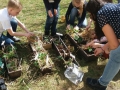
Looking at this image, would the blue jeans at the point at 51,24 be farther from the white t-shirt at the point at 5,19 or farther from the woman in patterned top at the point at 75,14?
the white t-shirt at the point at 5,19

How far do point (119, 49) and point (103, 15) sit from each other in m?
0.45

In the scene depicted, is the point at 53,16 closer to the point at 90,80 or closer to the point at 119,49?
the point at 90,80

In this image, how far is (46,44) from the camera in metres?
3.64

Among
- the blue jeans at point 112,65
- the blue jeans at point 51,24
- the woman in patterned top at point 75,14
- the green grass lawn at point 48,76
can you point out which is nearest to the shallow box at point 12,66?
the green grass lawn at point 48,76

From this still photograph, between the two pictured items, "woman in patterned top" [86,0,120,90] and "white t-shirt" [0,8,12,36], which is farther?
"white t-shirt" [0,8,12,36]

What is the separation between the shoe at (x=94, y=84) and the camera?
2820 millimetres

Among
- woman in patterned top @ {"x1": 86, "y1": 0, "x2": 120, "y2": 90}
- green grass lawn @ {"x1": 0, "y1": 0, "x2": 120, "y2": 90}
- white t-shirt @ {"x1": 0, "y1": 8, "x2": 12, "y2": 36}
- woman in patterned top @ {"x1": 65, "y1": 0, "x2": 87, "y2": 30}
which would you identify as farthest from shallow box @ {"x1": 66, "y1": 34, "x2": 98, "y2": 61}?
white t-shirt @ {"x1": 0, "y1": 8, "x2": 12, "y2": 36}

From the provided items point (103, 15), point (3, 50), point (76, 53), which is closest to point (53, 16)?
point (76, 53)

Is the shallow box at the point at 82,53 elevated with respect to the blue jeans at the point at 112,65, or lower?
lower

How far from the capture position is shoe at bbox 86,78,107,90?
111 inches

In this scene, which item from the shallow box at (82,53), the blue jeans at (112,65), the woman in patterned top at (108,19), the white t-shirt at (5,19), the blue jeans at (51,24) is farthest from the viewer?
the blue jeans at (51,24)

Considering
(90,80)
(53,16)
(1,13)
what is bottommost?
(90,80)

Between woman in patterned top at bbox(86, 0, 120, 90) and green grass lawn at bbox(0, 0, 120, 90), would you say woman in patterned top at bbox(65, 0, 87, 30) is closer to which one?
green grass lawn at bbox(0, 0, 120, 90)

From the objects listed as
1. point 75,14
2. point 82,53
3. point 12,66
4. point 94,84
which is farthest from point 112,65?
point 75,14
